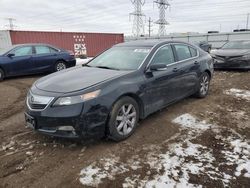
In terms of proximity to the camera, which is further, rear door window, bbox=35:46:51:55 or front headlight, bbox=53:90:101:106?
rear door window, bbox=35:46:51:55

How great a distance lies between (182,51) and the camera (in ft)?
18.7

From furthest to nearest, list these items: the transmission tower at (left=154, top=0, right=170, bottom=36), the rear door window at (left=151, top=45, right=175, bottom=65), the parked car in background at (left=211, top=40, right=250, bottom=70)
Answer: the transmission tower at (left=154, top=0, right=170, bottom=36)
the parked car in background at (left=211, top=40, right=250, bottom=70)
the rear door window at (left=151, top=45, right=175, bottom=65)

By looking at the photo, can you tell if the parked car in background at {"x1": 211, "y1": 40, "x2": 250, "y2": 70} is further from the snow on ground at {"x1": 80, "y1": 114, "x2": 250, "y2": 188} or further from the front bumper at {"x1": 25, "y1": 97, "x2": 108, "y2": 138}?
the front bumper at {"x1": 25, "y1": 97, "x2": 108, "y2": 138}

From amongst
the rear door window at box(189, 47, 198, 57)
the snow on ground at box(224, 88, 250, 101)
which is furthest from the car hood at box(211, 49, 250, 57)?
the rear door window at box(189, 47, 198, 57)

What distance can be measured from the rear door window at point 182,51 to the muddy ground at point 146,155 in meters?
1.22

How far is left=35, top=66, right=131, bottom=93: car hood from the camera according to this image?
3.75 metres

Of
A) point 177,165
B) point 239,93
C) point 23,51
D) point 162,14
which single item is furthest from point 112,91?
point 162,14

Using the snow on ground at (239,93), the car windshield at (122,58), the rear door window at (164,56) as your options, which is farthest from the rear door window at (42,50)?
the snow on ground at (239,93)

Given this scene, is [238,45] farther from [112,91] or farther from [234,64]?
[112,91]

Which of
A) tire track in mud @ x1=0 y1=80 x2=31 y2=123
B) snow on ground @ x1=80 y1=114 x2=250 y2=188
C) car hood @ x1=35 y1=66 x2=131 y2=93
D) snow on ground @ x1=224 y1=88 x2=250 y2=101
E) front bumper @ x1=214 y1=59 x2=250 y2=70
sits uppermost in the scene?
car hood @ x1=35 y1=66 x2=131 y2=93

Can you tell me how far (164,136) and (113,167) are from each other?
49.6 inches

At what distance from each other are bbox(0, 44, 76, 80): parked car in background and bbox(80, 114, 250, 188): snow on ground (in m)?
7.83

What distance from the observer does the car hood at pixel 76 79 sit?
3748mm

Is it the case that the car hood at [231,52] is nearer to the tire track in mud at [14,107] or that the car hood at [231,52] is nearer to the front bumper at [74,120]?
the tire track in mud at [14,107]
